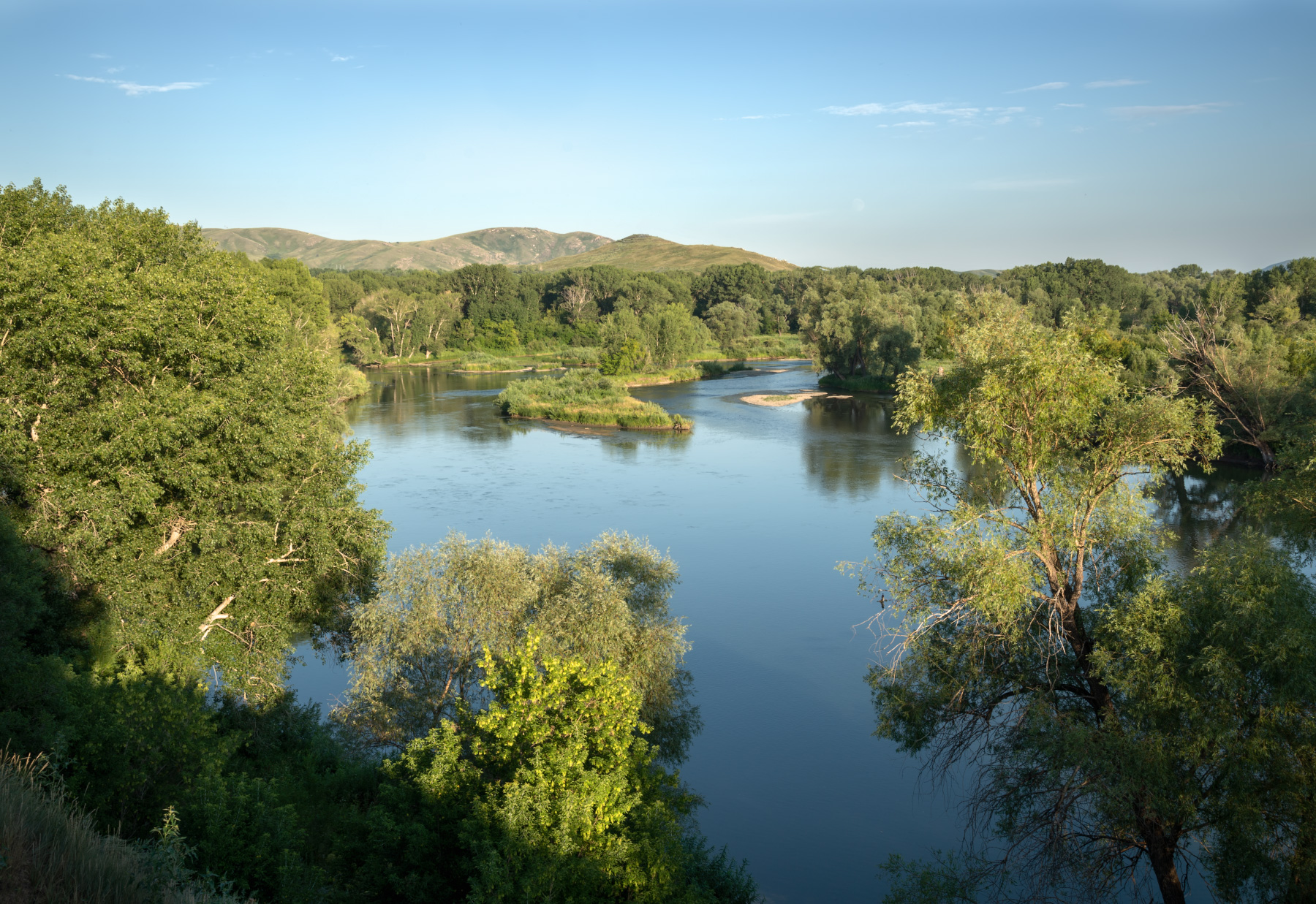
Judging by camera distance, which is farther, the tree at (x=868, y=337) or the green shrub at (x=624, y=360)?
the green shrub at (x=624, y=360)

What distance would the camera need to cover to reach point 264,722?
49.1 feet

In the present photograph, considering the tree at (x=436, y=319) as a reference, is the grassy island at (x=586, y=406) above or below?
below

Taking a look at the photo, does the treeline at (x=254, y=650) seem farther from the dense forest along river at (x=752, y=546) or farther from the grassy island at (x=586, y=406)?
the grassy island at (x=586, y=406)

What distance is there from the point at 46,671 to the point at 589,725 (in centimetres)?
680

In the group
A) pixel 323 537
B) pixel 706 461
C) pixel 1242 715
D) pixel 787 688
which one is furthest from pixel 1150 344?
pixel 323 537

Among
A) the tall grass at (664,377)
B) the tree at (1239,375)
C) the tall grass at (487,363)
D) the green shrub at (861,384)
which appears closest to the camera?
the tree at (1239,375)

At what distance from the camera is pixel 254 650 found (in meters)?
16.7

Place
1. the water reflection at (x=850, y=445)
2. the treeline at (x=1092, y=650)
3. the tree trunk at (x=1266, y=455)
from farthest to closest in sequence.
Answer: the water reflection at (x=850, y=445)
the tree trunk at (x=1266, y=455)
the treeline at (x=1092, y=650)

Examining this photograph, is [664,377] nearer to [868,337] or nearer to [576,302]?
[868,337]

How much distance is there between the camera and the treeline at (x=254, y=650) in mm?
8453

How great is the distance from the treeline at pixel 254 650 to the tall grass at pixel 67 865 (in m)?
0.02

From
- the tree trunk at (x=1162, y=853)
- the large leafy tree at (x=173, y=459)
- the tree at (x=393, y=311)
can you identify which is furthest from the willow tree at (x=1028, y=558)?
the tree at (x=393, y=311)

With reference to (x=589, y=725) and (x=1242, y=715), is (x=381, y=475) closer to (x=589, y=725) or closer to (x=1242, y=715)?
(x=589, y=725)

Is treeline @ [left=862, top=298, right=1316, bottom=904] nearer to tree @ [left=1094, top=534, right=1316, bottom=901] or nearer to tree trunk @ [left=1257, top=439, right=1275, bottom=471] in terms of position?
tree @ [left=1094, top=534, right=1316, bottom=901]
